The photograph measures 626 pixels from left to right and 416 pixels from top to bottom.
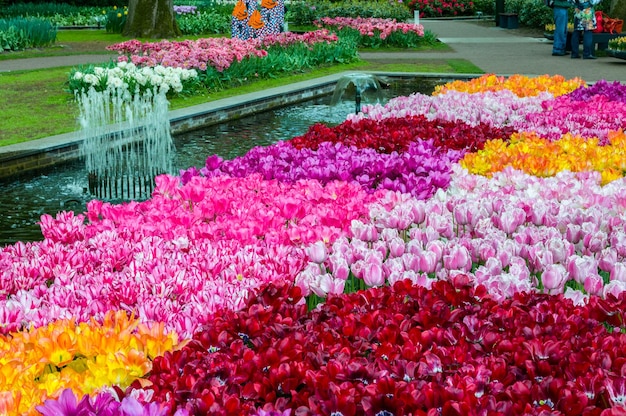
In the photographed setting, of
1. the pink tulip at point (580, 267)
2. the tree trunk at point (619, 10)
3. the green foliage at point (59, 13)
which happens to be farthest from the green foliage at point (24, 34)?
the pink tulip at point (580, 267)

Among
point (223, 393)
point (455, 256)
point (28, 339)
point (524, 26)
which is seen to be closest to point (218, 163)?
point (455, 256)

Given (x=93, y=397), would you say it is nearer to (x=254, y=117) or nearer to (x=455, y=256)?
(x=455, y=256)

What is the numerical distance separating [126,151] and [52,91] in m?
5.96

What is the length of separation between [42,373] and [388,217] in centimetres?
216

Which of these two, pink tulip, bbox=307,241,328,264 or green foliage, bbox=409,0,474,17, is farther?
green foliage, bbox=409,0,474,17

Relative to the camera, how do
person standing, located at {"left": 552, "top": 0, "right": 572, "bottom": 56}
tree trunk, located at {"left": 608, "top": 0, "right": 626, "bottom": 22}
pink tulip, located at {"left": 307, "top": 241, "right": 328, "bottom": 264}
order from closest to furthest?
pink tulip, located at {"left": 307, "top": 241, "right": 328, "bottom": 264}
person standing, located at {"left": 552, "top": 0, "right": 572, "bottom": 56}
tree trunk, located at {"left": 608, "top": 0, "right": 626, "bottom": 22}

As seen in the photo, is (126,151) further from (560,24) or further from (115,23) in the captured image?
(115,23)

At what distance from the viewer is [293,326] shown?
10.8 ft

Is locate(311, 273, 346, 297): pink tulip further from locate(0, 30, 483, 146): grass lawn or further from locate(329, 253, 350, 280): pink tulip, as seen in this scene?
locate(0, 30, 483, 146): grass lawn

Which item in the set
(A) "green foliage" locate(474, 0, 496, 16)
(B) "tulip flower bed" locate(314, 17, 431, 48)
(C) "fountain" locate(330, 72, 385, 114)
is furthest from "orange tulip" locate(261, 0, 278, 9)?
(A) "green foliage" locate(474, 0, 496, 16)

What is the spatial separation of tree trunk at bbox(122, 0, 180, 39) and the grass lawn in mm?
2972

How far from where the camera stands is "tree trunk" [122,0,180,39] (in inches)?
1057

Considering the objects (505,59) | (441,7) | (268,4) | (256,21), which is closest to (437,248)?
(505,59)

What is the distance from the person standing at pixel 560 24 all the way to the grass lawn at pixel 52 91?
8.70 ft
